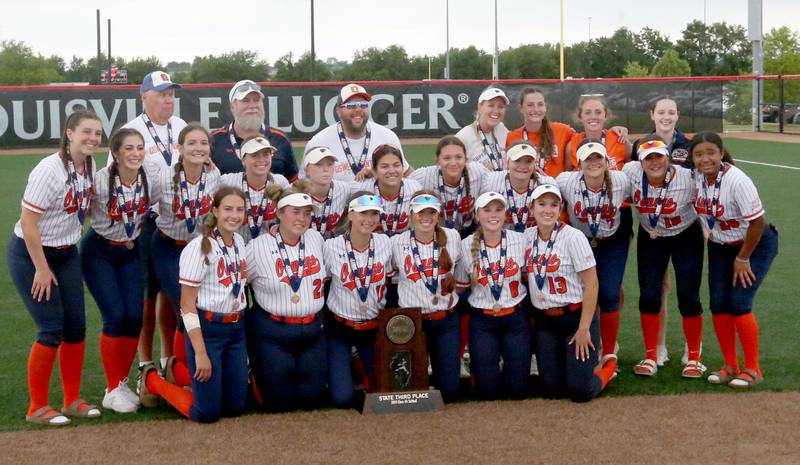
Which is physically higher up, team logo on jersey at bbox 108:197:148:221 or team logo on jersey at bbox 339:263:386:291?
team logo on jersey at bbox 108:197:148:221

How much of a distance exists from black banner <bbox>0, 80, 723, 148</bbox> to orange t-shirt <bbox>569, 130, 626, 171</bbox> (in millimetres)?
14715

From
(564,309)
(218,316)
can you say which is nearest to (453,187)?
(564,309)

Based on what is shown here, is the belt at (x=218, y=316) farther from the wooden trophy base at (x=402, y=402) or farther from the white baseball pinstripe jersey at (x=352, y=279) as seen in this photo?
the wooden trophy base at (x=402, y=402)

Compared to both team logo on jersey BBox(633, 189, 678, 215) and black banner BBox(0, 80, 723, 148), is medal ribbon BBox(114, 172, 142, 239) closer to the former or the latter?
team logo on jersey BBox(633, 189, 678, 215)

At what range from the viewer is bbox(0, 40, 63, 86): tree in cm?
5509

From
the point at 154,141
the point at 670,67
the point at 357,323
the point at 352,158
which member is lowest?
the point at 357,323

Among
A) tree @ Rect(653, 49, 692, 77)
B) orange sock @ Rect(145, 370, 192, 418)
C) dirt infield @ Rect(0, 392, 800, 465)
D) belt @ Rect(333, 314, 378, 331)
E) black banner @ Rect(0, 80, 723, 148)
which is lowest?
dirt infield @ Rect(0, 392, 800, 465)

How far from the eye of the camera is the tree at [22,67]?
55.1 meters

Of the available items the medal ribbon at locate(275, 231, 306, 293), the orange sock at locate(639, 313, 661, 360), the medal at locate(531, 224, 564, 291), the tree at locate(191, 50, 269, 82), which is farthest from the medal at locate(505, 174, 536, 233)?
the tree at locate(191, 50, 269, 82)

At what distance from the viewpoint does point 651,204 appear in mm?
5527

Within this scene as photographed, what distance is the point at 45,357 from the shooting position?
4918 millimetres

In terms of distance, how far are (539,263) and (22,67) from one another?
56.7 metres

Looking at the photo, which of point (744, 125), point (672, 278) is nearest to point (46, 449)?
point (672, 278)

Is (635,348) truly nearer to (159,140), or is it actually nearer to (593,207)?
(593,207)
